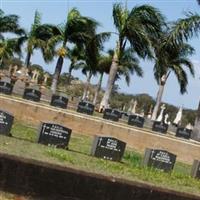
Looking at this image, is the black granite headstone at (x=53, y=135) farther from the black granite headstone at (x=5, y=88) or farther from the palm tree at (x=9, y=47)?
the palm tree at (x=9, y=47)

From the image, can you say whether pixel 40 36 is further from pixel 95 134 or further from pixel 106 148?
pixel 106 148

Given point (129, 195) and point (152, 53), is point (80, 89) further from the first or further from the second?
point (129, 195)

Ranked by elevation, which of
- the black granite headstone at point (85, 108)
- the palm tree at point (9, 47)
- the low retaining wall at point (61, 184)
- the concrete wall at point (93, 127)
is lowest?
the low retaining wall at point (61, 184)

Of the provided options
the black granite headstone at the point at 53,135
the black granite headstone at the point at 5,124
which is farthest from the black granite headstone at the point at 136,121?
the black granite headstone at the point at 5,124

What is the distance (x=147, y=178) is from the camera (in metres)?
10.2

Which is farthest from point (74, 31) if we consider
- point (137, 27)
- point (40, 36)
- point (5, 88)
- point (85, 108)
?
point (85, 108)

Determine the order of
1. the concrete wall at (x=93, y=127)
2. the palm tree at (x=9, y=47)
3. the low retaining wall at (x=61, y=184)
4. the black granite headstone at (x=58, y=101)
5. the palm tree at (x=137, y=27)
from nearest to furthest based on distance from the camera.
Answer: the low retaining wall at (x=61, y=184) → the concrete wall at (x=93, y=127) → the black granite headstone at (x=58, y=101) → the palm tree at (x=137, y=27) → the palm tree at (x=9, y=47)

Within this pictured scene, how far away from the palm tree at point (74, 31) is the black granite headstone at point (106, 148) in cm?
2543

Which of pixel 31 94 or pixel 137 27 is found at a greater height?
pixel 137 27

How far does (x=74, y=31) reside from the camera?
39469 mm

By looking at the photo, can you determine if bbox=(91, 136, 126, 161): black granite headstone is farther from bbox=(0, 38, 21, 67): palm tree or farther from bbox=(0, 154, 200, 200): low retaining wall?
bbox=(0, 38, 21, 67): palm tree

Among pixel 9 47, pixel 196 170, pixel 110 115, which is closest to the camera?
pixel 196 170

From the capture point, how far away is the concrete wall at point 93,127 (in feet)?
73.7

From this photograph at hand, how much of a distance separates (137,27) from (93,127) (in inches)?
406
